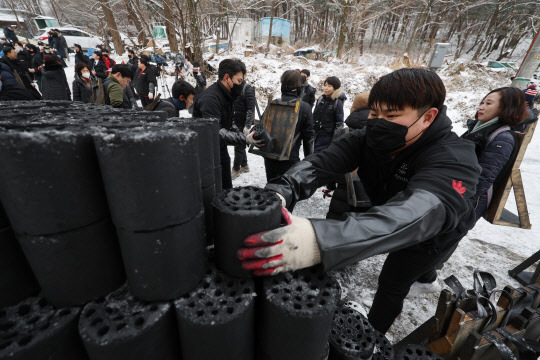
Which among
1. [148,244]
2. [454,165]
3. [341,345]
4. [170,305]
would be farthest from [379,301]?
[148,244]

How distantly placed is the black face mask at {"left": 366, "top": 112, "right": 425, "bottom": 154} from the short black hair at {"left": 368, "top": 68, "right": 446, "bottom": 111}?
0.11 meters

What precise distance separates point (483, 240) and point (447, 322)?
3104 millimetres

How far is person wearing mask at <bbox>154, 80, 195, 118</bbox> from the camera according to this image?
13.4 feet

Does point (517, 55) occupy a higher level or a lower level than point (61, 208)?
higher

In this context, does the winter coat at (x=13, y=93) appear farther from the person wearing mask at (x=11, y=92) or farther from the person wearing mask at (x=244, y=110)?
the person wearing mask at (x=244, y=110)

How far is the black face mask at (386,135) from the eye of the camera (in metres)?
1.59

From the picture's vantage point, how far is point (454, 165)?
1.37 m

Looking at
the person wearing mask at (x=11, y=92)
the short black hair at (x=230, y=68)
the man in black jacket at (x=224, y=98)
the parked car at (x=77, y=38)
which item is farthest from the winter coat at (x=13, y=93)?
the parked car at (x=77, y=38)

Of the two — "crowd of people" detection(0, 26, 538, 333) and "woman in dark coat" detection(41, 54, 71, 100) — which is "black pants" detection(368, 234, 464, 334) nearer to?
"crowd of people" detection(0, 26, 538, 333)

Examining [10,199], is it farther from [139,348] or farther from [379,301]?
[379,301]

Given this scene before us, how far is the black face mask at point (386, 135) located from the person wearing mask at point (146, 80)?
7849mm

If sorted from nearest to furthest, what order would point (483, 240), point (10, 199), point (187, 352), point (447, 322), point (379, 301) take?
point (10, 199) → point (187, 352) → point (447, 322) → point (379, 301) → point (483, 240)

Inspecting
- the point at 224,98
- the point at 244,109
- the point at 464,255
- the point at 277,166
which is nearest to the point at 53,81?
the point at 244,109

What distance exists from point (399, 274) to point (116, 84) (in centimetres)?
531
